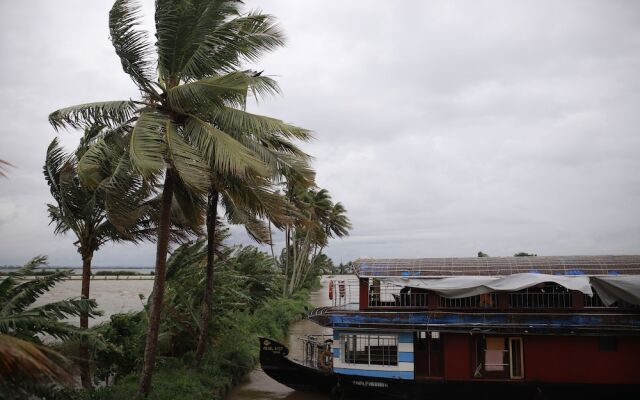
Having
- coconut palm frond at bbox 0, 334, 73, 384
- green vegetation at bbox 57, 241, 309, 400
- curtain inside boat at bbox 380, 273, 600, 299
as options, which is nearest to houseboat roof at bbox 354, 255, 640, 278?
curtain inside boat at bbox 380, 273, 600, 299

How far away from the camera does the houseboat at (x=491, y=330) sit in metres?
12.5

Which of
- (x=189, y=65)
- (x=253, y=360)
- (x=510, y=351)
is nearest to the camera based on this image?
(x=189, y=65)

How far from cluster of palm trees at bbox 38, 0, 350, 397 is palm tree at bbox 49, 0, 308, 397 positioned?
0.02 meters

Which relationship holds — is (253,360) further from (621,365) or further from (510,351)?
(621,365)

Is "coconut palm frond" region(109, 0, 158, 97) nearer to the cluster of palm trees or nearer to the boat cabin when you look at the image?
the cluster of palm trees

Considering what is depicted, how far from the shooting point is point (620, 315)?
12.3m


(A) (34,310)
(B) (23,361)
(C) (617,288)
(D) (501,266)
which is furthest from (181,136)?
(C) (617,288)

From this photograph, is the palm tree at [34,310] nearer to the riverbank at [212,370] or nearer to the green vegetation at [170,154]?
the green vegetation at [170,154]

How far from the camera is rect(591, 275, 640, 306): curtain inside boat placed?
1206 cm

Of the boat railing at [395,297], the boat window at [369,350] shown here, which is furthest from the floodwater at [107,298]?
the boat railing at [395,297]

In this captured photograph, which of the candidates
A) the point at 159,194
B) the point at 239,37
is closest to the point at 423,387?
the point at 159,194

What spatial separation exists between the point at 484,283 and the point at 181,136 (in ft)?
26.8

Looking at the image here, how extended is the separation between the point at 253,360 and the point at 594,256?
11.1 m

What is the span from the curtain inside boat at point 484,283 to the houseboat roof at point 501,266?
A: 0.79 feet
